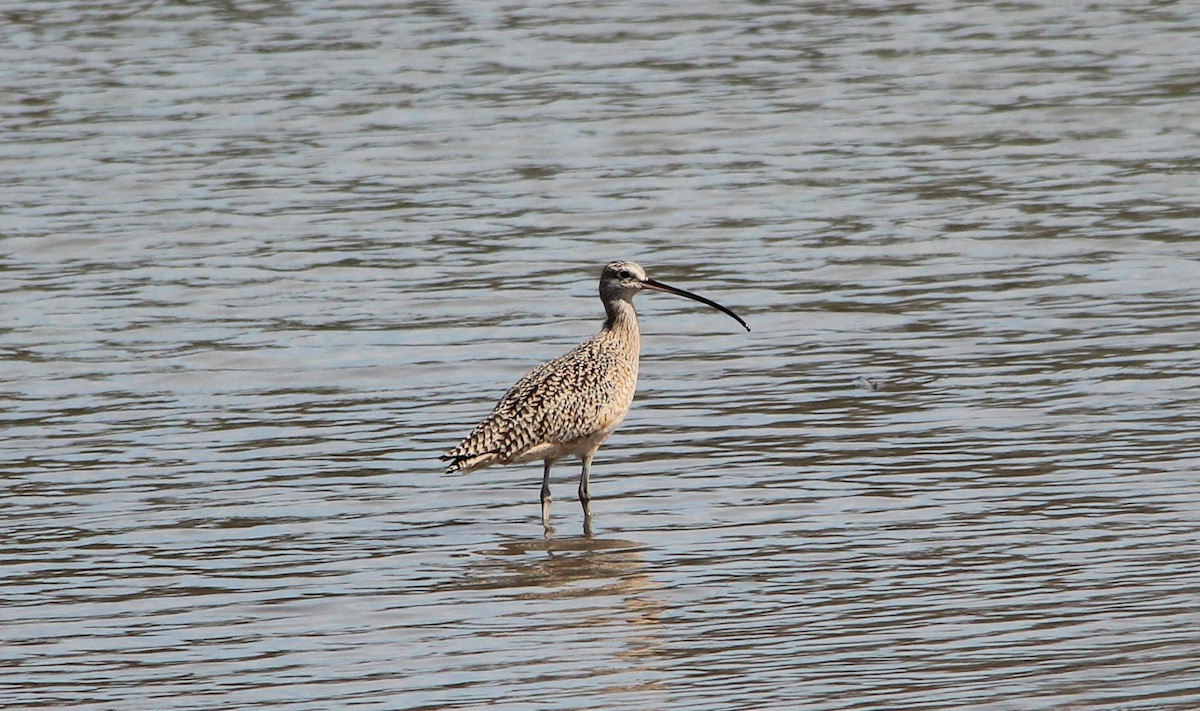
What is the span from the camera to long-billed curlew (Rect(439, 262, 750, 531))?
1015cm

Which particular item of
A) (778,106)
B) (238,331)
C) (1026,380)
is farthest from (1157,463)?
(778,106)

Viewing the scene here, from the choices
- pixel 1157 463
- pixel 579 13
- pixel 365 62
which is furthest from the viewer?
pixel 579 13

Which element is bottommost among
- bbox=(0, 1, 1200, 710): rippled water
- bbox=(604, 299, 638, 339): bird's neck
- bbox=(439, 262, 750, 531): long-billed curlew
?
bbox=(0, 1, 1200, 710): rippled water

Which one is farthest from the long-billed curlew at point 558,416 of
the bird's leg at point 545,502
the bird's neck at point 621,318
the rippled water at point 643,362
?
the rippled water at point 643,362

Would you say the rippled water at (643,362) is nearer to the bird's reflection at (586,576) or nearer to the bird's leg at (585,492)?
the bird's reflection at (586,576)

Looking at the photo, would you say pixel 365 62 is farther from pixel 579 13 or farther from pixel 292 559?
pixel 292 559

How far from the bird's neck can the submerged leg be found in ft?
2.76

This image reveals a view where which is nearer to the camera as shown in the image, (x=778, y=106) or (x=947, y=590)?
(x=947, y=590)

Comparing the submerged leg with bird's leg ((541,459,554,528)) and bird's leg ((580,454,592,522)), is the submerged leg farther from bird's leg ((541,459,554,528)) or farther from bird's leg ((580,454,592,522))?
bird's leg ((541,459,554,528))

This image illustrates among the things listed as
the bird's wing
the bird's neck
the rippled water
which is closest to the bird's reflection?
the rippled water

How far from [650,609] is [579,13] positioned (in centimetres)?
1841

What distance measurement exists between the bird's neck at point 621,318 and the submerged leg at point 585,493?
0.84 m

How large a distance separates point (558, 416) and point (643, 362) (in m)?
3.13

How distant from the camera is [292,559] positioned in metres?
9.51
